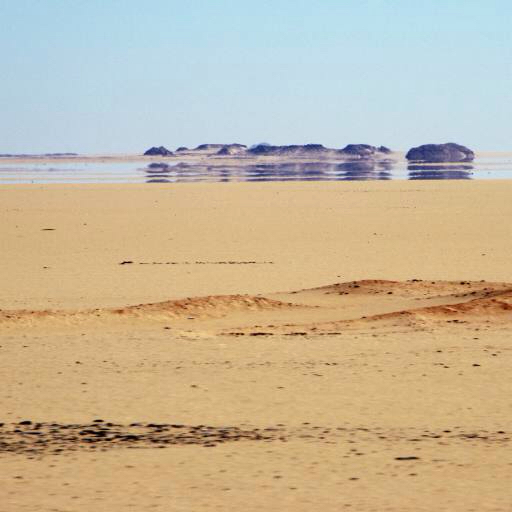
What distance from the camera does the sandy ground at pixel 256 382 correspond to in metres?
6.34

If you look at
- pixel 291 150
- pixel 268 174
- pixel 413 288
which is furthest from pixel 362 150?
pixel 413 288

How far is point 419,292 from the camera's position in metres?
14.8

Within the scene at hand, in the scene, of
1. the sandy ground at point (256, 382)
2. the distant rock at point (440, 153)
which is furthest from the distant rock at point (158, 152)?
the sandy ground at point (256, 382)

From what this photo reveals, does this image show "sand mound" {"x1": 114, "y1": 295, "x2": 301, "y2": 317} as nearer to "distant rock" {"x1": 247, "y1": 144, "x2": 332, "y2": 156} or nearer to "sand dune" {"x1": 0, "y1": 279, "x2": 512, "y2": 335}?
"sand dune" {"x1": 0, "y1": 279, "x2": 512, "y2": 335}

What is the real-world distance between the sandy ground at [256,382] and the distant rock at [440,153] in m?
97.6

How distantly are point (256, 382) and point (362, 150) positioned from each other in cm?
13299

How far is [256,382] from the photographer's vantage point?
29.6 feet

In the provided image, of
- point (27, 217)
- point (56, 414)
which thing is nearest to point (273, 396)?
point (56, 414)

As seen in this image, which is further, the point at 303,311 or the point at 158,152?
the point at 158,152

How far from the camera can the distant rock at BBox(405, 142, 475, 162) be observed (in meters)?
118

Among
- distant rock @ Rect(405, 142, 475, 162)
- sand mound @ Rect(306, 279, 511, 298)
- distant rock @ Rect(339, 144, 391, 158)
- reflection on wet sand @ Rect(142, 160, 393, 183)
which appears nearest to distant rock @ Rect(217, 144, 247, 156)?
distant rock @ Rect(339, 144, 391, 158)

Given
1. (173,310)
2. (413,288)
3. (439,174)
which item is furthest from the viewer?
(439,174)

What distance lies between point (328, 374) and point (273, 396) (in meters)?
0.93

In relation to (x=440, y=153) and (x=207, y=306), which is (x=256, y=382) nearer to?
(x=207, y=306)
